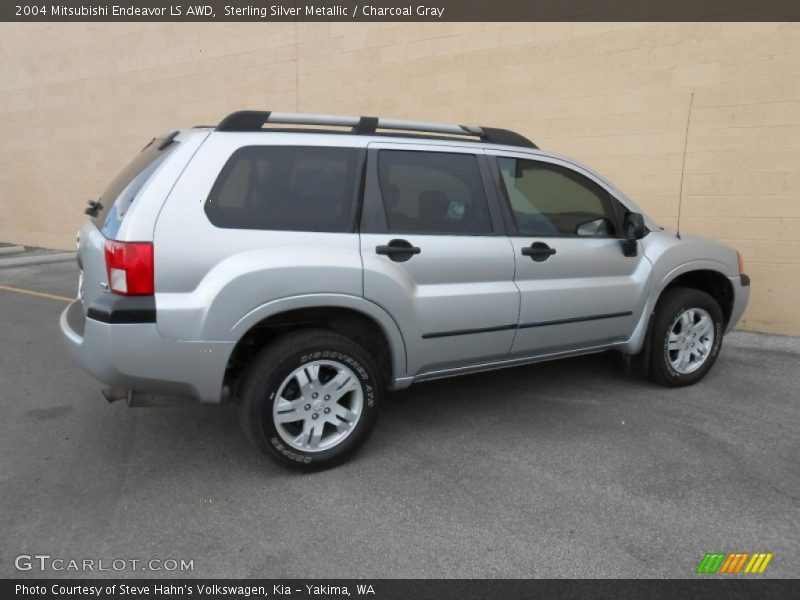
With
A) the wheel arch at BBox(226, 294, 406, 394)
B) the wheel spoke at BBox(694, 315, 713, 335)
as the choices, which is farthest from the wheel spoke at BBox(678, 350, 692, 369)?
the wheel arch at BBox(226, 294, 406, 394)

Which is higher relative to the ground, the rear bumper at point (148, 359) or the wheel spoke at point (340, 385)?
the rear bumper at point (148, 359)

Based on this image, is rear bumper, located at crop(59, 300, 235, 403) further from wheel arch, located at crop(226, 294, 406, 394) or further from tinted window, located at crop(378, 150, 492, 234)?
tinted window, located at crop(378, 150, 492, 234)

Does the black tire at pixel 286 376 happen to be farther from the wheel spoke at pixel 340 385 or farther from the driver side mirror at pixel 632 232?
the driver side mirror at pixel 632 232

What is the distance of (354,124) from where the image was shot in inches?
143

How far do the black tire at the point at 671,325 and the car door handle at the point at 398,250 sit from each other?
205 cm

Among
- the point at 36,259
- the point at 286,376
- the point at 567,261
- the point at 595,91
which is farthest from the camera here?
the point at 36,259

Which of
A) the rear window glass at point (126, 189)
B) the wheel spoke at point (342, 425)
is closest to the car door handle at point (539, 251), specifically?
the wheel spoke at point (342, 425)

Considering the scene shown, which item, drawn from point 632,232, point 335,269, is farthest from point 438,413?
point 632,232

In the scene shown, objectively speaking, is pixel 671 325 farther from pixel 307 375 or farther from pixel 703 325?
pixel 307 375

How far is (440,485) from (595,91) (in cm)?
501

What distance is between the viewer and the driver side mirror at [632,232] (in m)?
4.07

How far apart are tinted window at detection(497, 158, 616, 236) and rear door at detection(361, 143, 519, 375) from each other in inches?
7.4

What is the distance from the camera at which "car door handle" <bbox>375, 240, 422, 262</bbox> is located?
3318 millimetres
